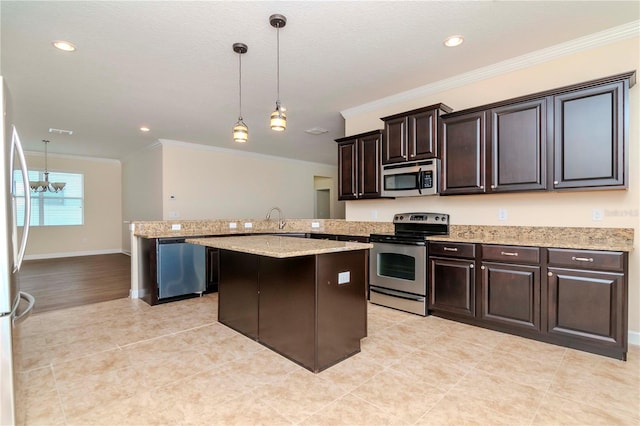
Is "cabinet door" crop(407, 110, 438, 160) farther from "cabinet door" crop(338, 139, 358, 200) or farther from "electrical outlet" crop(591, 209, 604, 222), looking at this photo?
"electrical outlet" crop(591, 209, 604, 222)

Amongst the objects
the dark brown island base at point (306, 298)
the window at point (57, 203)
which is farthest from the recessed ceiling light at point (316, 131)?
the window at point (57, 203)

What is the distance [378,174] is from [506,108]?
1.59 m

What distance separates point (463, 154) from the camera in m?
3.41

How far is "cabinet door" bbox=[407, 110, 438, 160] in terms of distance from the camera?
3.56 metres

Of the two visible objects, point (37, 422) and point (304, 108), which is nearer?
point (37, 422)

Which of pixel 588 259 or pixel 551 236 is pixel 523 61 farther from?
pixel 588 259

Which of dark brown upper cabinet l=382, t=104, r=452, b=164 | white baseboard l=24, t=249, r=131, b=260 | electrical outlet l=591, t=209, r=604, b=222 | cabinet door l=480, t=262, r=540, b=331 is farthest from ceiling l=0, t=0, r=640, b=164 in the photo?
white baseboard l=24, t=249, r=131, b=260

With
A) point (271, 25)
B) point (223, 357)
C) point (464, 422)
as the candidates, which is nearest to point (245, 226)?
point (223, 357)

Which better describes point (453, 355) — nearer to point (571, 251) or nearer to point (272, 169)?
point (571, 251)

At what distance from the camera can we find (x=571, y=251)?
103 inches

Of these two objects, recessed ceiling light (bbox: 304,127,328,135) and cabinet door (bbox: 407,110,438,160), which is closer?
cabinet door (bbox: 407,110,438,160)

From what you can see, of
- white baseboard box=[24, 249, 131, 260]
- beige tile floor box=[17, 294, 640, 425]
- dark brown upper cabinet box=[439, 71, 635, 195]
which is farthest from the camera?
white baseboard box=[24, 249, 131, 260]

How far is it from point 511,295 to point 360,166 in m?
2.36

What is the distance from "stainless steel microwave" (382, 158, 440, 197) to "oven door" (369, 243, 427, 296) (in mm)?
646
